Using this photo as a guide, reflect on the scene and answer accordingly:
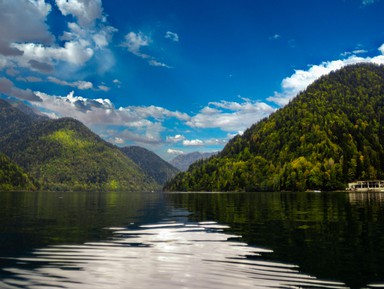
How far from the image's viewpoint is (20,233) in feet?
112

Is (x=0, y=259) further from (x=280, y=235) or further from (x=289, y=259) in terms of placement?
(x=280, y=235)

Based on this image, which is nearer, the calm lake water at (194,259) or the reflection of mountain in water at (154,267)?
the reflection of mountain in water at (154,267)

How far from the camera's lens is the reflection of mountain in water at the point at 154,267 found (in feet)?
52.3

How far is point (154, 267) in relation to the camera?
19375mm

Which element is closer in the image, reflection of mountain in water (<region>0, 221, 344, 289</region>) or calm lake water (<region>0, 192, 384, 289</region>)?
reflection of mountain in water (<region>0, 221, 344, 289</region>)

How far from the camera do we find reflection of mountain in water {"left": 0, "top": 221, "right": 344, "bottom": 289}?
15.9 m

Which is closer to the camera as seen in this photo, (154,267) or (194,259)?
(154,267)

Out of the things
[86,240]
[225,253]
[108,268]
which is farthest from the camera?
[86,240]

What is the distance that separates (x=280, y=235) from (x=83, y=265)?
65.4 feet

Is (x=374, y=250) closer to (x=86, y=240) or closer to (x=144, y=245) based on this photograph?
(x=144, y=245)

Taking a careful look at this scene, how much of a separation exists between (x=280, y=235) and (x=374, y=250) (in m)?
9.51

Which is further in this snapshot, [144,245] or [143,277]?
[144,245]

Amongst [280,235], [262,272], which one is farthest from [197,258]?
[280,235]

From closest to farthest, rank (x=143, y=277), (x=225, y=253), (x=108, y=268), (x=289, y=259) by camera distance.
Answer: (x=143, y=277), (x=108, y=268), (x=289, y=259), (x=225, y=253)
